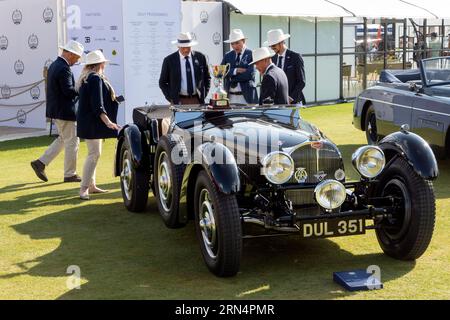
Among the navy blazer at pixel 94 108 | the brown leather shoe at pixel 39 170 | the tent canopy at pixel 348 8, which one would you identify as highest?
the tent canopy at pixel 348 8

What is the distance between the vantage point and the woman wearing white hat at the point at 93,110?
297 inches

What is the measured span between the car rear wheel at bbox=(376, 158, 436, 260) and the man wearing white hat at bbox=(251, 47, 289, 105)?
2026 mm

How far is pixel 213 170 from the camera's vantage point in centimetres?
500

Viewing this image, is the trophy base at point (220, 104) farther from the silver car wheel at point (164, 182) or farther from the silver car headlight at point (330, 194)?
the silver car headlight at point (330, 194)

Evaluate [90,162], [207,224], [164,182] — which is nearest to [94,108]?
[90,162]

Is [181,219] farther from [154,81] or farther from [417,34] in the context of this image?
[417,34]

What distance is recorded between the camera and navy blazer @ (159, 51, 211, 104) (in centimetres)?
870

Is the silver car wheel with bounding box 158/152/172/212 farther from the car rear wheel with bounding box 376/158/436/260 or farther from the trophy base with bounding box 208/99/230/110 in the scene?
the car rear wheel with bounding box 376/158/436/260

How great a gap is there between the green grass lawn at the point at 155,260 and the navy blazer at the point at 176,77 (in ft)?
5.48

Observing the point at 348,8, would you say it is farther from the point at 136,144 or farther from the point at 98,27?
the point at 136,144

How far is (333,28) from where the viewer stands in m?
18.8

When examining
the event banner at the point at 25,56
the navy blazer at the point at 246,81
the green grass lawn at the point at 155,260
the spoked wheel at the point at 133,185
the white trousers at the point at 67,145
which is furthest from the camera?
the event banner at the point at 25,56

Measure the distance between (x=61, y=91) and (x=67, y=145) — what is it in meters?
0.65

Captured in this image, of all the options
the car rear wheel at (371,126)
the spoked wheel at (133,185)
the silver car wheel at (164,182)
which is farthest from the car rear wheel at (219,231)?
the car rear wheel at (371,126)
